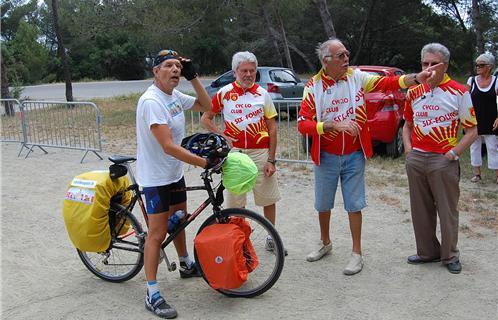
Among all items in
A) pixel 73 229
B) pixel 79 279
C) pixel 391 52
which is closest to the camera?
pixel 73 229

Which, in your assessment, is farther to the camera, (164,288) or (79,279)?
(79,279)

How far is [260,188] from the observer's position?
4.51 meters

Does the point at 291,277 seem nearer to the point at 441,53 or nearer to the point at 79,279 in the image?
the point at 79,279

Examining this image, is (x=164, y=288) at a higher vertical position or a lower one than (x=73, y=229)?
lower

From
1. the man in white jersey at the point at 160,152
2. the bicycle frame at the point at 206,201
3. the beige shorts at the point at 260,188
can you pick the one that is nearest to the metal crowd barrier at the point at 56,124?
the beige shorts at the point at 260,188

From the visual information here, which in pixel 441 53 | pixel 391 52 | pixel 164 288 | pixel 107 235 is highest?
pixel 391 52

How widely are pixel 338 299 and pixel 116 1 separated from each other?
18.6 m

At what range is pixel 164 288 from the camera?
4070mm

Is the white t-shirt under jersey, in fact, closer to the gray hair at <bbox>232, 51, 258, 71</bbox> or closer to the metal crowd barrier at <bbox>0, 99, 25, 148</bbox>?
the gray hair at <bbox>232, 51, 258, 71</bbox>

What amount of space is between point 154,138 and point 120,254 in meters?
1.26

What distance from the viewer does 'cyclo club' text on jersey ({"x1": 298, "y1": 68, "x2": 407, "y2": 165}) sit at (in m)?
4.10

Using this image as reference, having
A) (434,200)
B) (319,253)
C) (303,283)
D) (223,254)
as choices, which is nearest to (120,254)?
(223,254)

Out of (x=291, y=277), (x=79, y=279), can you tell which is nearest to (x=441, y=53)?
(x=291, y=277)

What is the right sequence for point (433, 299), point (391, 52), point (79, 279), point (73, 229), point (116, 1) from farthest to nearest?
point (391, 52)
point (116, 1)
point (79, 279)
point (73, 229)
point (433, 299)
